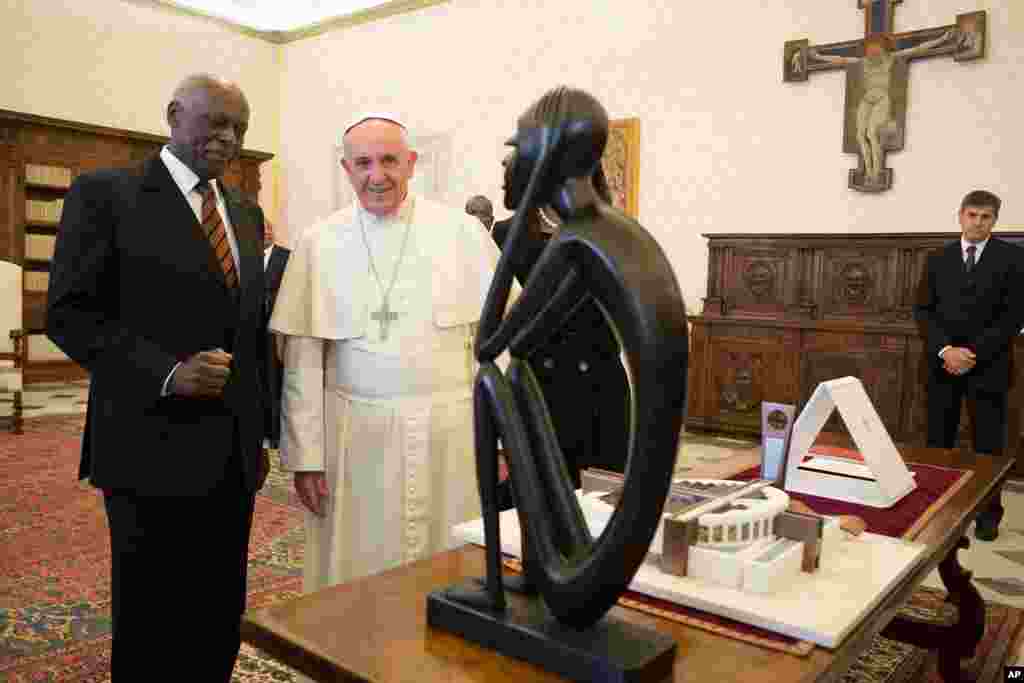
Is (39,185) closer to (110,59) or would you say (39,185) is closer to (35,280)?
(35,280)

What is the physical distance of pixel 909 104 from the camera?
659 centimetres

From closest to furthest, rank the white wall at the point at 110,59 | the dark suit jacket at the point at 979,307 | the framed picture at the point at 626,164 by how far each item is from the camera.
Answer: the dark suit jacket at the point at 979,307, the framed picture at the point at 626,164, the white wall at the point at 110,59

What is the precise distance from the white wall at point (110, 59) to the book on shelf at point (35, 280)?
65.6 inches

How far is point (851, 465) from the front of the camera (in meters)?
2.24

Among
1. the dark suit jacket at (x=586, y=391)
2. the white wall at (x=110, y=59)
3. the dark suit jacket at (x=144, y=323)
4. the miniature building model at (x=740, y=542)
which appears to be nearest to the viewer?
the miniature building model at (x=740, y=542)

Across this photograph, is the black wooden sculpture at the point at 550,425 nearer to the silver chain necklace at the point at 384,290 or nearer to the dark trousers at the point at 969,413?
the silver chain necklace at the point at 384,290

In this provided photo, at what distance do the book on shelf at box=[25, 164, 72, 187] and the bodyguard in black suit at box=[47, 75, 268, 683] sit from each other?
26.3 ft

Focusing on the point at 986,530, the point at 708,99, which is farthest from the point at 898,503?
the point at 708,99

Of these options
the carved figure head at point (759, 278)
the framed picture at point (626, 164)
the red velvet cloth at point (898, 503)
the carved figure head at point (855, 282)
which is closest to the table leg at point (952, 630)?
the red velvet cloth at point (898, 503)

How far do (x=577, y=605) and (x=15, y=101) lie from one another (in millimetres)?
9724

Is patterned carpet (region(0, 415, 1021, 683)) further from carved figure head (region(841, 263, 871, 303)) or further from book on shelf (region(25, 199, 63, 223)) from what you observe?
book on shelf (region(25, 199, 63, 223))

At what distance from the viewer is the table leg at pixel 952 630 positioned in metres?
2.59

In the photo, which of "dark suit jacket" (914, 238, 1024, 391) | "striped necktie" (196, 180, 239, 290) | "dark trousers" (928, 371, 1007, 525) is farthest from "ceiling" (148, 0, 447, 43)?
"striped necktie" (196, 180, 239, 290)

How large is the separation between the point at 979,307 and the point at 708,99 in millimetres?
3616
